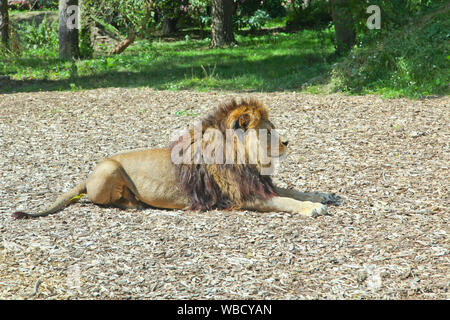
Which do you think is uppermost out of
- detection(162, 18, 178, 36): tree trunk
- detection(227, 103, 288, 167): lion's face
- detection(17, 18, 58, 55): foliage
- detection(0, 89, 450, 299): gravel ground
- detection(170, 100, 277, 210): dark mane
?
detection(162, 18, 178, 36): tree trunk

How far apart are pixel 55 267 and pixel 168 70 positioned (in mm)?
9174

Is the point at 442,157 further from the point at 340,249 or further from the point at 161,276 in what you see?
the point at 161,276

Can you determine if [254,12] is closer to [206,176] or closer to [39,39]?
[39,39]

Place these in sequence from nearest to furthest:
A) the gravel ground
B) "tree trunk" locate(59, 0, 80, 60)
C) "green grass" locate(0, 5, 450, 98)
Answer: the gravel ground → "green grass" locate(0, 5, 450, 98) → "tree trunk" locate(59, 0, 80, 60)

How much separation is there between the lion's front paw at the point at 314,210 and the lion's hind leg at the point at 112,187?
4.76 ft

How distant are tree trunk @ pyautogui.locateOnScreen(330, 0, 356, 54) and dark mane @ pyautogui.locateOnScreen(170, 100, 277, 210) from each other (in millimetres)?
6903

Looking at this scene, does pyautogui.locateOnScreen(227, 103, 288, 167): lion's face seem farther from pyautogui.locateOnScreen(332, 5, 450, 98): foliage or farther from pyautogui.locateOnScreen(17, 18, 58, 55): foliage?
pyautogui.locateOnScreen(17, 18, 58, 55): foliage

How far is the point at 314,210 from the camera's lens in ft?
15.3

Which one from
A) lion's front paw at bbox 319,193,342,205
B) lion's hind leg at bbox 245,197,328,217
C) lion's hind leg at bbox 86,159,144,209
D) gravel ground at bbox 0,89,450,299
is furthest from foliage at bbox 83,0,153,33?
lion's hind leg at bbox 245,197,328,217

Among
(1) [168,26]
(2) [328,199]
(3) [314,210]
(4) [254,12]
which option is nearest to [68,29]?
(4) [254,12]

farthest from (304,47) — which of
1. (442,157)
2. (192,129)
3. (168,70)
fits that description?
(192,129)

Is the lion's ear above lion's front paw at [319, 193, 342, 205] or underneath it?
above

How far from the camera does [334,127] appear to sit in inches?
299

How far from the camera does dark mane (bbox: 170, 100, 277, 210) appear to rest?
478cm
